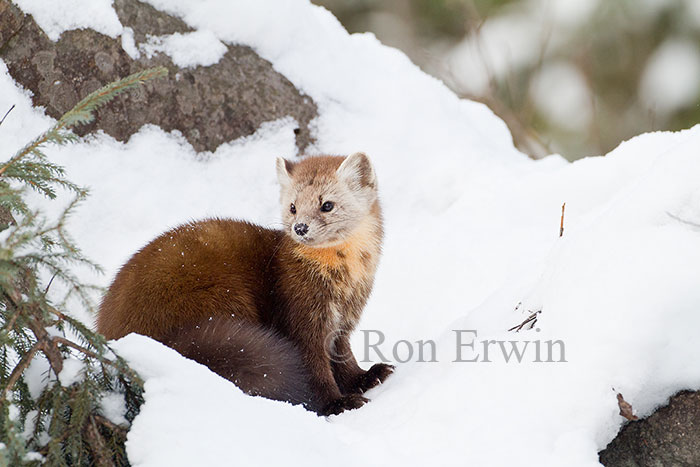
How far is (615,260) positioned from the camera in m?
2.80

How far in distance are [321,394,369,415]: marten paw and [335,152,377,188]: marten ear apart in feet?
3.86

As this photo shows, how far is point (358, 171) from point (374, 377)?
3.59 feet

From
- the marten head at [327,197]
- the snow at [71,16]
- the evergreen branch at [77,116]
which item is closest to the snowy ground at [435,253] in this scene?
the snow at [71,16]

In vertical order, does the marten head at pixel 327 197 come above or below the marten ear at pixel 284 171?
below

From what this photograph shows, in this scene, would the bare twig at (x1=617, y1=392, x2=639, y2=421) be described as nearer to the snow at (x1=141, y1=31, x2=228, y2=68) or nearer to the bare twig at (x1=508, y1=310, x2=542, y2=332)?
the bare twig at (x1=508, y1=310, x2=542, y2=332)

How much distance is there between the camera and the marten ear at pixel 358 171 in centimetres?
413

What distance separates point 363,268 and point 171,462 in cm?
204

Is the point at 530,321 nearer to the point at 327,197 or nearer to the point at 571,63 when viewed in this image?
the point at 327,197

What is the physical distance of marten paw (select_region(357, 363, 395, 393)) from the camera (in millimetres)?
3902

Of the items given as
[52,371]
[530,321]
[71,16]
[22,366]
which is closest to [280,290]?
[530,321]

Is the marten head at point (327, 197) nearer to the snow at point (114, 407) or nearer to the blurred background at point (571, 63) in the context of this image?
the snow at point (114, 407)

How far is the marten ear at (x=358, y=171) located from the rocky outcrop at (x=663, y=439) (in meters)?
2.00

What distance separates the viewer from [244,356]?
10.5 ft

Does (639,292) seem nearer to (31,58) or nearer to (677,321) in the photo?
(677,321)
